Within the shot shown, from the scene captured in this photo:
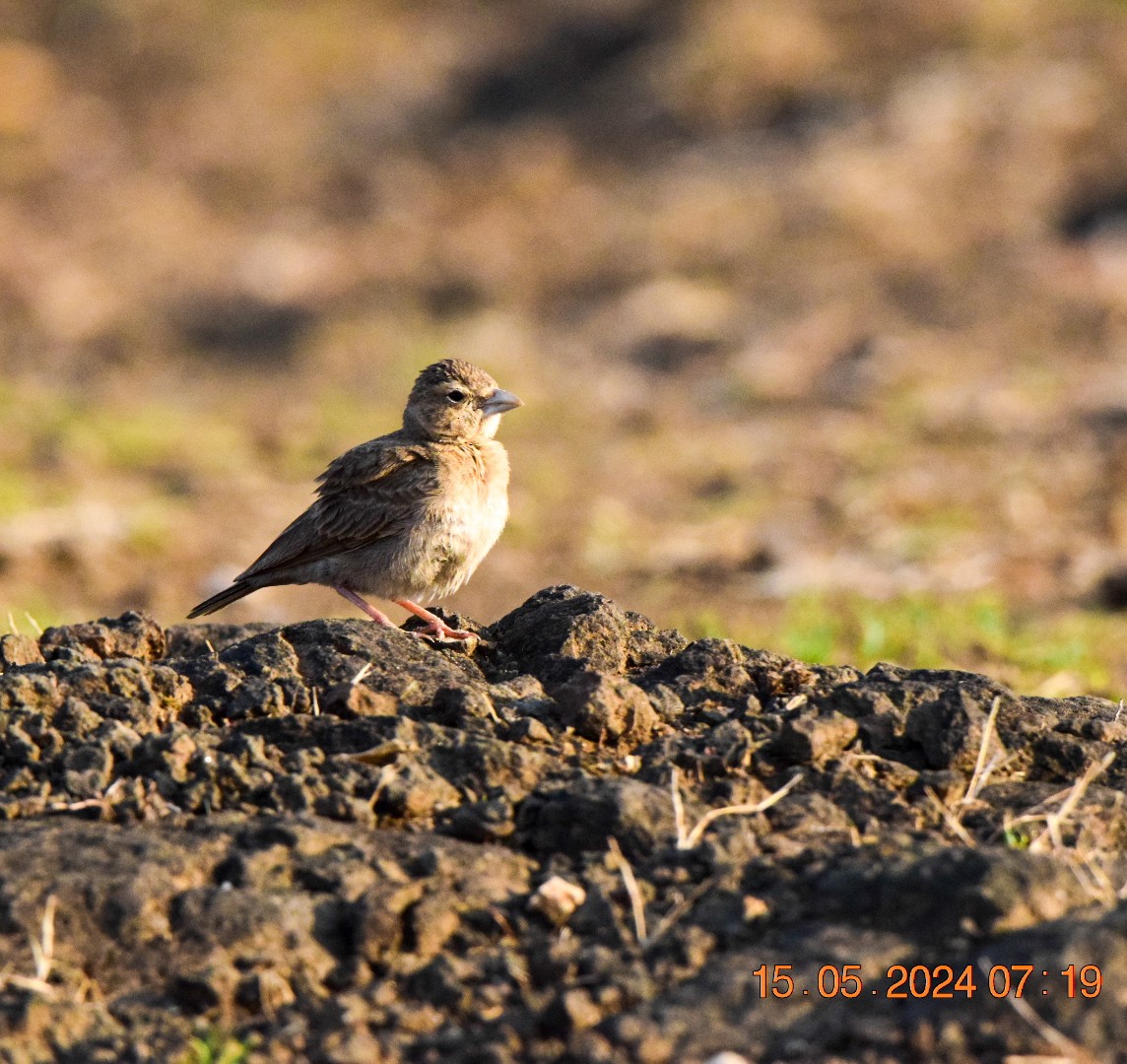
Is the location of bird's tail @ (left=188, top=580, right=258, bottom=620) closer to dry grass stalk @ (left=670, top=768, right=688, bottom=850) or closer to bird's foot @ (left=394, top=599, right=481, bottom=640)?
bird's foot @ (left=394, top=599, right=481, bottom=640)

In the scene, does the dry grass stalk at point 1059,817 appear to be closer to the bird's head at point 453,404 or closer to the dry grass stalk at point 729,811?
the dry grass stalk at point 729,811

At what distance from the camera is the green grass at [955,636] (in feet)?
25.5

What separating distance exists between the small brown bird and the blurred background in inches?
72.5

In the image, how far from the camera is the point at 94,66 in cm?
2298

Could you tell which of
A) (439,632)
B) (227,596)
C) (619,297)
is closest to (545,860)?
(439,632)

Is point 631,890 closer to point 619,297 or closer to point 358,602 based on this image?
point 358,602

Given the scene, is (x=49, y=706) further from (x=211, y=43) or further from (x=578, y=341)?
(x=211, y=43)

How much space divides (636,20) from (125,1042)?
65.8 feet

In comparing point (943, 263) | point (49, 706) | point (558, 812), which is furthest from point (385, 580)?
point (943, 263)

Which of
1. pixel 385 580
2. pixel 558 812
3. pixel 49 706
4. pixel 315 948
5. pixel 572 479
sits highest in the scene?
pixel 572 479

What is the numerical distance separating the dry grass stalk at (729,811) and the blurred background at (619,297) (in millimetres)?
3539
